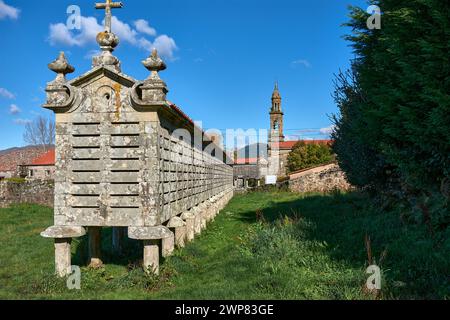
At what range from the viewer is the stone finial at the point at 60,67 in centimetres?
667

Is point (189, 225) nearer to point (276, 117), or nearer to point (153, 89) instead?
point (153, 89)

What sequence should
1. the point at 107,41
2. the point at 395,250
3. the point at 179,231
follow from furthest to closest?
1. the point at 179,231
2. the point at 107,41
3. the point at 395,250

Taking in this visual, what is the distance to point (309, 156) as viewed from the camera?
4678 cm

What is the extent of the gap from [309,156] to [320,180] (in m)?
17.1

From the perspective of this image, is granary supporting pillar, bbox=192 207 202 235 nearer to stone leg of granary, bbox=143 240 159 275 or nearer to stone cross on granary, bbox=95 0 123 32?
stone leg of granary, bbox=143 240 159 275

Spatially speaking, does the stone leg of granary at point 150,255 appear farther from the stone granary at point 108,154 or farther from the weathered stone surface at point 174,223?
the weathered stone surface at point 174,223

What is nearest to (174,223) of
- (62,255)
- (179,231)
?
(179,231)

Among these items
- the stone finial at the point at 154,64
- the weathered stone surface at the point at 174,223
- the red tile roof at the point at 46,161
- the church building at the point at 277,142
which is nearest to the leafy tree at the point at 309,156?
the church building at the point at 277,142

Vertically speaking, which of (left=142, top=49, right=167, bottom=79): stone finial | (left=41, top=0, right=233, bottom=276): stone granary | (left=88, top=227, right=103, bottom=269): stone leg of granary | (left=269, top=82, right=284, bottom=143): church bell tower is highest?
(left=269, top=82, right=284, bottom=143): church bell tower

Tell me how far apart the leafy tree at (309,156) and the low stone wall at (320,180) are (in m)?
13.8

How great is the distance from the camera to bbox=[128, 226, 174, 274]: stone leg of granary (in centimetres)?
624

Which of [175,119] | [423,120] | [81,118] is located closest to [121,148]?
[81,118]

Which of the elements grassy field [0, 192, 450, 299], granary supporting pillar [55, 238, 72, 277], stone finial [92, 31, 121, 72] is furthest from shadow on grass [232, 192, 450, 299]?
stone finial [92, 31, 121, 72]

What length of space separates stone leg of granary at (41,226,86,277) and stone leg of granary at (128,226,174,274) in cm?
105
